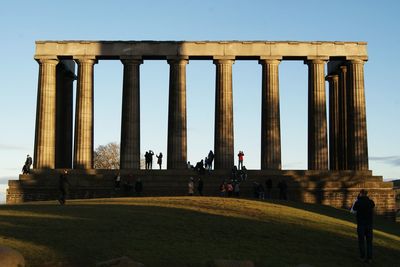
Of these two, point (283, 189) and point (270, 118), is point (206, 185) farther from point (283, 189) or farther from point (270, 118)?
point (270, 118)

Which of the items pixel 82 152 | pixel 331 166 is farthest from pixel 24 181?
pixel 331 166

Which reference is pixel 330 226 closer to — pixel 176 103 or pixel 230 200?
pixel 230 200

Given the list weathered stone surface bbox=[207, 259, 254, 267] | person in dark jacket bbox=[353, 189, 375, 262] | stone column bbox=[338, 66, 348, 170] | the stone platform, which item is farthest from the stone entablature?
weathered stone surface bbox=[207, 259, 254, 267]

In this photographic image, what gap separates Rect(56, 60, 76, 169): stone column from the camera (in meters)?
78.3

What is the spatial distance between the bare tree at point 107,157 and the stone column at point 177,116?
2089 inches

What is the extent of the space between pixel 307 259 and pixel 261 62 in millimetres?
48605

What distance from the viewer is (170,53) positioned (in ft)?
241

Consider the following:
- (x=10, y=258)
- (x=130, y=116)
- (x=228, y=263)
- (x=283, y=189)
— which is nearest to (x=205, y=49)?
(x=130, y=116)

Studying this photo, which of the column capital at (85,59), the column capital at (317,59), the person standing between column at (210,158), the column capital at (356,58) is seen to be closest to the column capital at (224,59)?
the column capital at (317,59)

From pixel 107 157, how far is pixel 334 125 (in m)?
56.9

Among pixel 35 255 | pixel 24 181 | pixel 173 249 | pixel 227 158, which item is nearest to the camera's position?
pixel 35 255

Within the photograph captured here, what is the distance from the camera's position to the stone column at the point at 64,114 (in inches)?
3083

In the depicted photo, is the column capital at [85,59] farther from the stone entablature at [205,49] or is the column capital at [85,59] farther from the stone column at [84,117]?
the stone entablature at [205,49]

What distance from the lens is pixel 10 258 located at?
21531mm
